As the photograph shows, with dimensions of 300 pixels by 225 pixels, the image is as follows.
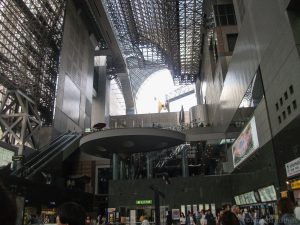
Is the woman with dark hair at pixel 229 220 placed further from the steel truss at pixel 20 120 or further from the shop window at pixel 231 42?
the steel truss at pixel 20 120

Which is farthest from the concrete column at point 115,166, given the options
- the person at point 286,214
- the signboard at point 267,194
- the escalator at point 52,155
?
the person at point 286,214

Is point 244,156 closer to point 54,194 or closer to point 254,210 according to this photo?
point 254,210

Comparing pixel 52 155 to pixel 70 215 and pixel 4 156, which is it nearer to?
pixel 4 156

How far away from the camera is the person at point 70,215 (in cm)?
283

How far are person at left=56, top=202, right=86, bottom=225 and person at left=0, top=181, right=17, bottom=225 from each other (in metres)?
1.17

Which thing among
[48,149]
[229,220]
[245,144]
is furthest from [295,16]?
[48,149]

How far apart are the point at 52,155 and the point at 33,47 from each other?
13.9 metres

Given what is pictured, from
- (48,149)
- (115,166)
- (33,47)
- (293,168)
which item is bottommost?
(293,168)

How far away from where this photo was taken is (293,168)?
15.3 meters

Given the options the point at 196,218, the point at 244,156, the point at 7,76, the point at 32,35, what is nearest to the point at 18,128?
the point at 7,76

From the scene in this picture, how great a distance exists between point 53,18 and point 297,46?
128 feet

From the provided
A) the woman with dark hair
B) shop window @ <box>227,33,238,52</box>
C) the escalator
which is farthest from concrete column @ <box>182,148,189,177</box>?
the woman with dark hair

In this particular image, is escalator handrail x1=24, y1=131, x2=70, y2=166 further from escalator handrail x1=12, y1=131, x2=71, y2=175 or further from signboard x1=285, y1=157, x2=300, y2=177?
signboard x1=285, y1=157, x2=300, y2=177

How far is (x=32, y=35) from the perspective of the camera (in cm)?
4081
